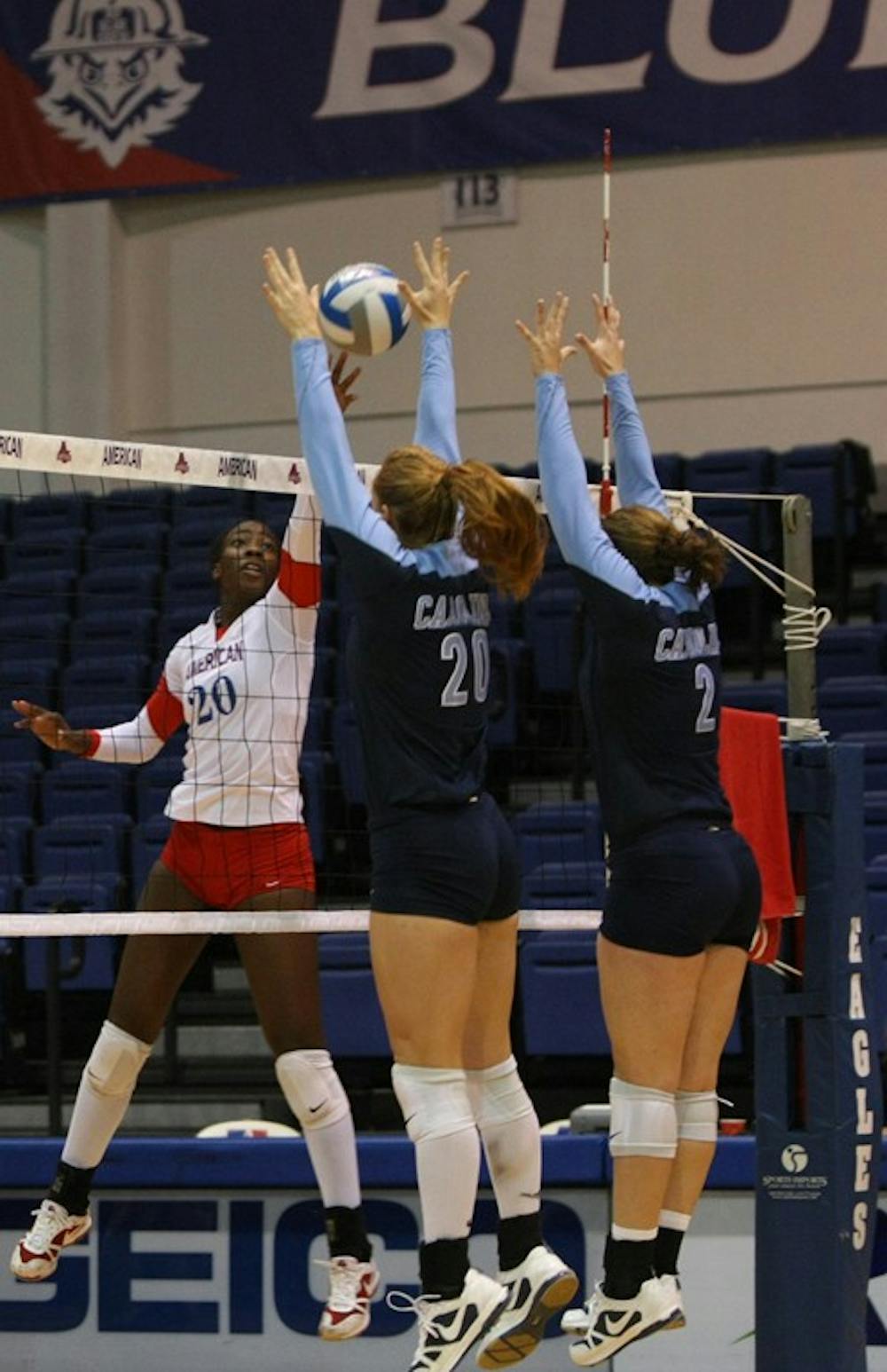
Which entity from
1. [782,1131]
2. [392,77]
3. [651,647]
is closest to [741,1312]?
[782,1131]

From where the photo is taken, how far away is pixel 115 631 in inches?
477

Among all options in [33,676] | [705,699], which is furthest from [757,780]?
[33,676]

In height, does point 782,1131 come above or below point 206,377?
below

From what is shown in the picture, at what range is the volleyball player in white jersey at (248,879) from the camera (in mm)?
6055

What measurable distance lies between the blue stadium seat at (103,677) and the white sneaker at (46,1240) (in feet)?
16.2

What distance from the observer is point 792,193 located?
13516 millimetres

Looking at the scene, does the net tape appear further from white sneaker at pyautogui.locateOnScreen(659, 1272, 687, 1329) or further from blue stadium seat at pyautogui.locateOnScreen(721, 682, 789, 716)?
blue stadium seat at pyautogui.locateOnScreen(721, 682, 789, 716)

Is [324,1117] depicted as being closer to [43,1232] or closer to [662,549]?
[43,1232]

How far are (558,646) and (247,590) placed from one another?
5.05 meters

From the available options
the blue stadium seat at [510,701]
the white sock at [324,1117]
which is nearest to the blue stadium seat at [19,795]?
the blue stadium seat at [510,701]

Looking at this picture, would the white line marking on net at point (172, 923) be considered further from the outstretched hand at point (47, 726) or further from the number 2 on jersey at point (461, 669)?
the number 2 on jersey at point (461, 669)

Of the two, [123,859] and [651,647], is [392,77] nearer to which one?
[123,859]

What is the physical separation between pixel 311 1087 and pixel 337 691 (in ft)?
17.5

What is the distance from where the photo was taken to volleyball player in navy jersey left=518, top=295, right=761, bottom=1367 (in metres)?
5.31
